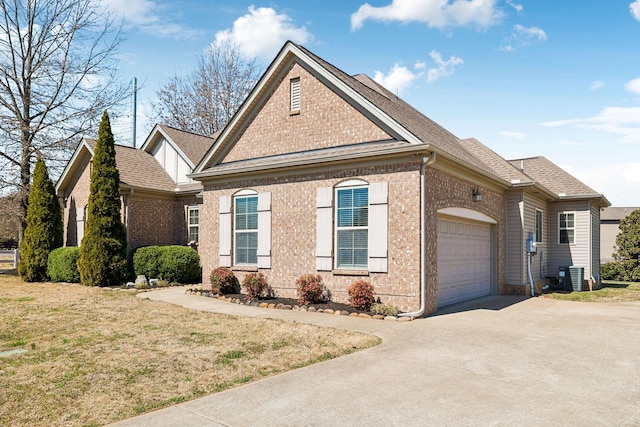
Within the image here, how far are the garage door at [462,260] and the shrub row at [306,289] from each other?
2.08 meters

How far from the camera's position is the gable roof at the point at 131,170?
61.9 ft

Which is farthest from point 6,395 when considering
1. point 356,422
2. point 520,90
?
point 520,90

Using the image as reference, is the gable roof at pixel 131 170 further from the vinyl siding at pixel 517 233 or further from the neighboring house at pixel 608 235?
the neighboring house at pixel 608 235

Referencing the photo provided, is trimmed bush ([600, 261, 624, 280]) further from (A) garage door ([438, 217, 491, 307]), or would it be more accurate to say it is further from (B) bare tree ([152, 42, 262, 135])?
(B) bare tree ([152, 42, 262, 135])

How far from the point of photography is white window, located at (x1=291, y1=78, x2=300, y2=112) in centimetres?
1341

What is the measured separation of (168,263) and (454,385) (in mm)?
13234

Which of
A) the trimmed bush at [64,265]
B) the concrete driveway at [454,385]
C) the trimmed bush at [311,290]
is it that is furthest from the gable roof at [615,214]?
the trimmed bush at [64,265]

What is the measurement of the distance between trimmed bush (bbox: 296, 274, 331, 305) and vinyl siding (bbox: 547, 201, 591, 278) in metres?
11.4

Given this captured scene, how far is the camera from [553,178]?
1998cm

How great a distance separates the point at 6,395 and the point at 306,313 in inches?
259

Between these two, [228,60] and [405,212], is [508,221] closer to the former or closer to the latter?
[405,212]

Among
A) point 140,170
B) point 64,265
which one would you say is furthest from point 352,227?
point 64,265

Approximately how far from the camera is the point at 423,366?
659 centimetres

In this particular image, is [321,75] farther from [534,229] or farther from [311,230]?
[534,229]
